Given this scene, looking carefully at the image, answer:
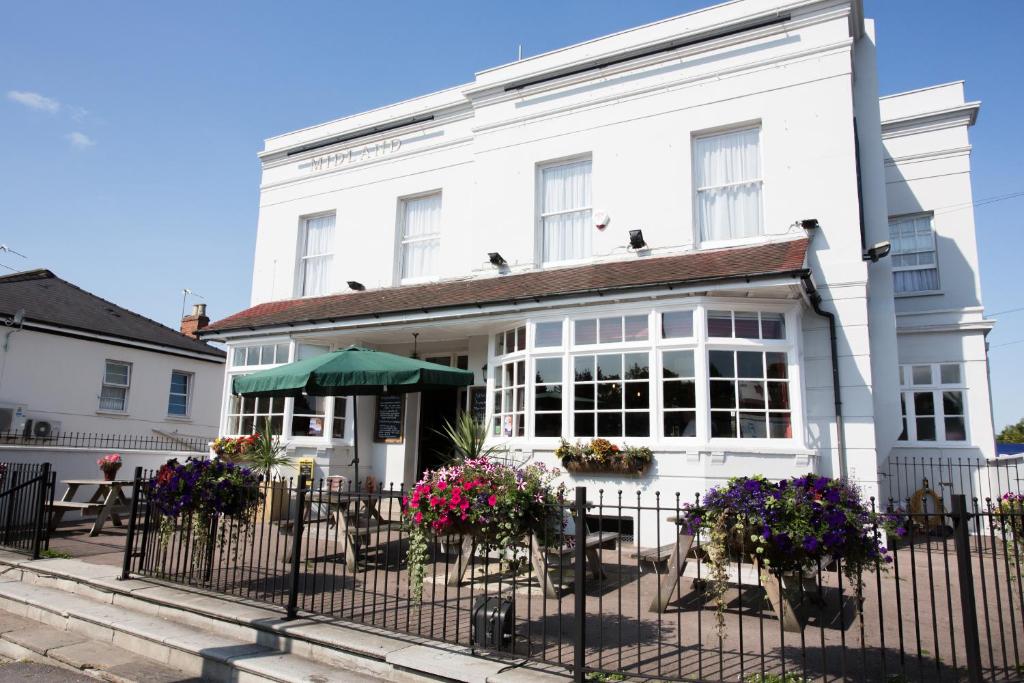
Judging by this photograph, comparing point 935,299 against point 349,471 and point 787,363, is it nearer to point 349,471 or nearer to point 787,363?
point 787,363

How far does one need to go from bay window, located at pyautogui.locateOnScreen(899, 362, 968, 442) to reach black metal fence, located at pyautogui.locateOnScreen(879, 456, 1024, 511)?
1.69 feet

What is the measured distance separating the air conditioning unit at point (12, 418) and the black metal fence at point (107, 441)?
15 centimetres

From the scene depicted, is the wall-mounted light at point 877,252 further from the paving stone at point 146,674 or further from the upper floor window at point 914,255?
the paving stone at point 146,674

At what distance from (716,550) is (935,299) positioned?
464 inches

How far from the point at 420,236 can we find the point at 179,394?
37.7 ft

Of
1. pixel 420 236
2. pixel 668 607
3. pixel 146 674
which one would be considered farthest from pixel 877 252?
pixel 146 674

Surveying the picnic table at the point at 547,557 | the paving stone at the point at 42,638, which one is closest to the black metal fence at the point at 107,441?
the paving stone at the point at 42,638

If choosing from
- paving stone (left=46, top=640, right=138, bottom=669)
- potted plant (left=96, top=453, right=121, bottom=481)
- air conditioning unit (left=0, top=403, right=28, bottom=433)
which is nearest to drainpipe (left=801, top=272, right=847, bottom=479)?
paving stone (left=46, top=640, right=138, bottom=669)

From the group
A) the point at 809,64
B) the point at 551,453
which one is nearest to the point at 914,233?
the point at 809,64

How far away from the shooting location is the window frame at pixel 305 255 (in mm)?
14688

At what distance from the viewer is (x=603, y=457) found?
920 cm

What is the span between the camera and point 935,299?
13.2 meters

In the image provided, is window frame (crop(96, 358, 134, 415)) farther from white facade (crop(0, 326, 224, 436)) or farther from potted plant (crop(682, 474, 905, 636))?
potted plant (crop(682, 474, 905, 636))

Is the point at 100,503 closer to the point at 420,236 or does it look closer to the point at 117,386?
the point at 420,236
